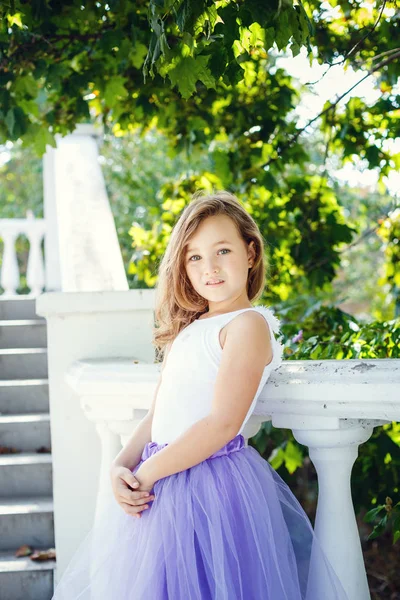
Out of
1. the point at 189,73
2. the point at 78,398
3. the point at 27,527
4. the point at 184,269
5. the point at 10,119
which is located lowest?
the point at 27,527

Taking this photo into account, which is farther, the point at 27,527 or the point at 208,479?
the point at 27,527

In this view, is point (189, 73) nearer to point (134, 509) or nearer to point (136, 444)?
point (136, 444)

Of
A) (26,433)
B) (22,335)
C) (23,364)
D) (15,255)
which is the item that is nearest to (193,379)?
(26,433)

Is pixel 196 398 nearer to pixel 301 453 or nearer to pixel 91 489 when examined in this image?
pixel 91 489

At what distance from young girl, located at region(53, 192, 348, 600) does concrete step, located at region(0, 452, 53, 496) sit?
5.27ft

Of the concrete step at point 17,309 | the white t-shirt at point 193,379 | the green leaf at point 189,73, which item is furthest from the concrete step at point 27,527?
→ the concrete step at point 17,309

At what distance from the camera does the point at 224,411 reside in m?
1.65

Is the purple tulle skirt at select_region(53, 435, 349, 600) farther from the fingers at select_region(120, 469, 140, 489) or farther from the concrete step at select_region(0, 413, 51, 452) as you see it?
the concrete step at select_region(0, 413, 51, 452)

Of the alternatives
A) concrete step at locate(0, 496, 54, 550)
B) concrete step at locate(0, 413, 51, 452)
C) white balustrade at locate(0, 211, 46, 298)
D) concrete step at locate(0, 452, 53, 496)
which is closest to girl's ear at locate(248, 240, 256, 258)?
concrete step at locate(0, 496, 54, 550)

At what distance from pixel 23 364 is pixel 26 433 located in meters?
0.78

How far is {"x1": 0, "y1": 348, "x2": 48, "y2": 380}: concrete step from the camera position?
4.48 metres

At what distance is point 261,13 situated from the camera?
1.89 meters

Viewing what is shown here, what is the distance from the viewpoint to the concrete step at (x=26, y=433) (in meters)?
3.79

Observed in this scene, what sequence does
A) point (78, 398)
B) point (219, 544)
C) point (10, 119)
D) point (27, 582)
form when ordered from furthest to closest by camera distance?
1. point (10, 119)
2. point (27, 582)
3. point (78, 398)
4. point (219, 544)
